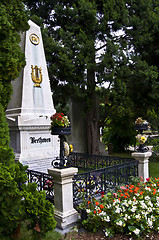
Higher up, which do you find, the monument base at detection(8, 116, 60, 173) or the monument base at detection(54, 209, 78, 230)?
the monument base at detection(8, 116, 60, 173)

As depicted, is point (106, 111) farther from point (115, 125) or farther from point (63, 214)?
point (63, 214)

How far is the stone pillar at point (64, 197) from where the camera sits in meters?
4.29

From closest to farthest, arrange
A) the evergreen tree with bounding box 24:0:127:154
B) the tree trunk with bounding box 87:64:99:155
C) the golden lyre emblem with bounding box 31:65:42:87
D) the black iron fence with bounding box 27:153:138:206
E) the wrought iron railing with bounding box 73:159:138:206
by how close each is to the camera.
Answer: the black iron fence with bounding box 27:153:138:206 < the wrought iron railing with bounding box 73:159:138:206 < the golden lyre emblem with bounding box 31:65:42:87 < the evergreen tree with bounding box 24:0:127:154 < the tree trunk with bounding box 87:64:99:155

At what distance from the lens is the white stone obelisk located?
7.22 metres

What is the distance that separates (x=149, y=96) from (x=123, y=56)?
264 centimetres

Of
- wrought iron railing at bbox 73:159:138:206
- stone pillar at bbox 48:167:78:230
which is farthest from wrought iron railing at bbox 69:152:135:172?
stone pillar at bbox 48:167:78:230

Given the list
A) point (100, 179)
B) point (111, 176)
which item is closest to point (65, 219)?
point (100, 179)

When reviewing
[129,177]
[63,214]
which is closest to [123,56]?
[129,177]

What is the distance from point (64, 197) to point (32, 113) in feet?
13.1

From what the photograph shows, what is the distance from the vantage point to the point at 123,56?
11445 millimetres

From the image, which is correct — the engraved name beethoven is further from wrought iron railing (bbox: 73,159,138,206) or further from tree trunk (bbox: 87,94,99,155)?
tree trunk (bbox: 87,94,99,155)

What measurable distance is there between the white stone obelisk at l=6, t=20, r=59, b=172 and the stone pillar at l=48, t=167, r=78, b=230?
2946 millimetres

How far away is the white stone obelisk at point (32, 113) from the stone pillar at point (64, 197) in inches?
116

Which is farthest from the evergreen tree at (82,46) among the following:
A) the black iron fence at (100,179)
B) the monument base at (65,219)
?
the monument base at (65,219)
